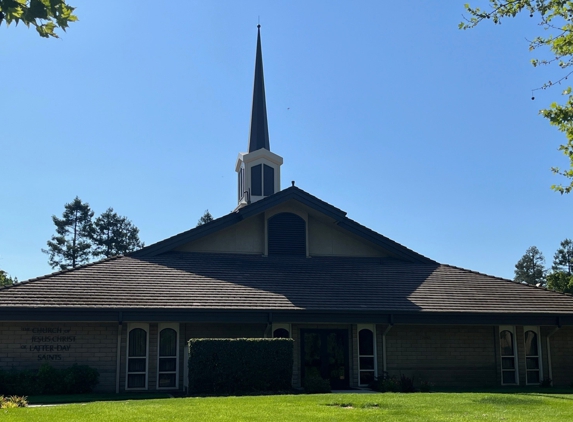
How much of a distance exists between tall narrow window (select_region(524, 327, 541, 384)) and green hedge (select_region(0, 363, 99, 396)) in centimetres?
1386

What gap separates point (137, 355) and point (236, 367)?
4.07 m

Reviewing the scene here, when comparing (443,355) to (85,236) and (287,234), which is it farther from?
(85,236)

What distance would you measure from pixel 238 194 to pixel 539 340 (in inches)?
590

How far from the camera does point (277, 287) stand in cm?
2230

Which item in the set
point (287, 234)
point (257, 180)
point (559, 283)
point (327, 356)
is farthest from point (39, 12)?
point (559, 283)

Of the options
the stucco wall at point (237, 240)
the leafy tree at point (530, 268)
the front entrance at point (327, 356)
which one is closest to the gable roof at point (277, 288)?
the stucco wall at point (237, 240)

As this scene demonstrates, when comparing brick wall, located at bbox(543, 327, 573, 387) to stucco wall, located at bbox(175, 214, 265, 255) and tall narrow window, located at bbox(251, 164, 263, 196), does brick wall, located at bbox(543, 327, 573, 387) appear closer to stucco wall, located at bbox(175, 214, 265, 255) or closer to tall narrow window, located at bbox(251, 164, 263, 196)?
stucco wall, located at bbox(175, 214, 265, 255)

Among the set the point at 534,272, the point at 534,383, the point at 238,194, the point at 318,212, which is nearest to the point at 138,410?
the point at 318,212

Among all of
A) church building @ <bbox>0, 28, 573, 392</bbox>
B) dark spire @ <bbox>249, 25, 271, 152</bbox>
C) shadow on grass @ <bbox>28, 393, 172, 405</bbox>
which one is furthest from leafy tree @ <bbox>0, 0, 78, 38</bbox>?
dark spire @ <bbox>249, 25, 271, 152</bbox>

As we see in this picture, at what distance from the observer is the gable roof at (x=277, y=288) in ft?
66.4

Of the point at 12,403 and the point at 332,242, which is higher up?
the point at 332,242

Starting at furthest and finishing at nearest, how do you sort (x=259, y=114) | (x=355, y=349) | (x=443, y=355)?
(x=259, y=114) < (x=443, y=355) < (x=355, y=349)

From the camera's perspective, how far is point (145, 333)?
68.6ft

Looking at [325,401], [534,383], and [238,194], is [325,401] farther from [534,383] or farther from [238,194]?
[238,194]
